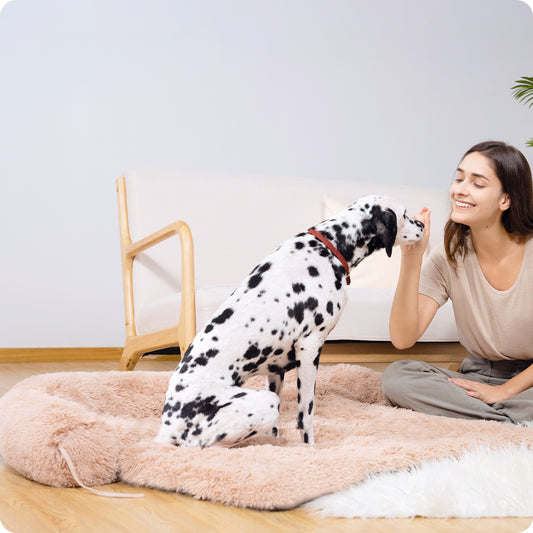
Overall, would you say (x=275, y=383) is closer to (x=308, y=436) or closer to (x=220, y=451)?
(x=308, y=436)

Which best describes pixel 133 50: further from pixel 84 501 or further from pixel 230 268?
pixel 84 501

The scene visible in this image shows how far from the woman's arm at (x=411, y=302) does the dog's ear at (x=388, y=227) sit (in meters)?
0.28

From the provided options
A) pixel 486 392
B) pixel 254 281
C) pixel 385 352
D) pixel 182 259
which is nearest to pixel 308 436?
pixel 254 281

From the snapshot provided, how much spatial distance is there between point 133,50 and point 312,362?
3.96m

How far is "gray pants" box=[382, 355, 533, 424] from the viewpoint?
103 inches

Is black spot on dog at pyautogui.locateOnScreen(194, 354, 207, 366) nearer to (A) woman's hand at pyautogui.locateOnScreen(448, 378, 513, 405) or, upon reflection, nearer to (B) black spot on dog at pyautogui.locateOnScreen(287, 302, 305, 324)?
(B) black spot on dog at pyautogui.locateOnScreen(287, 302, 305, 324)

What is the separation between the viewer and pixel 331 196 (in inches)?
168

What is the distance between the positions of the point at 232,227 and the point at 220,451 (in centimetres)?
224

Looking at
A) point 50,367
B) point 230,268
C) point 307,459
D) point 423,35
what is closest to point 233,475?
point 307,459

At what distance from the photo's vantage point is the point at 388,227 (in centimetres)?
237

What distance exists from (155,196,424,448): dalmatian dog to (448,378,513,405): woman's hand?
734mm

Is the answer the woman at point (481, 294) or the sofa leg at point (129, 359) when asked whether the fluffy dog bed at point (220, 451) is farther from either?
the sofa leg at point (129, 359)

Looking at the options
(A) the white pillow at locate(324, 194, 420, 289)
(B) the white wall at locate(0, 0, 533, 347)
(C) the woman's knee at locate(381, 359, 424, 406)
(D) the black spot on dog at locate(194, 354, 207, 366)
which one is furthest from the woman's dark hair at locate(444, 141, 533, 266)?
(B) the white wall at locate(0, 0, 533, 347)

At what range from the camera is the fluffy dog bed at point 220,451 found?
1.75 metres
